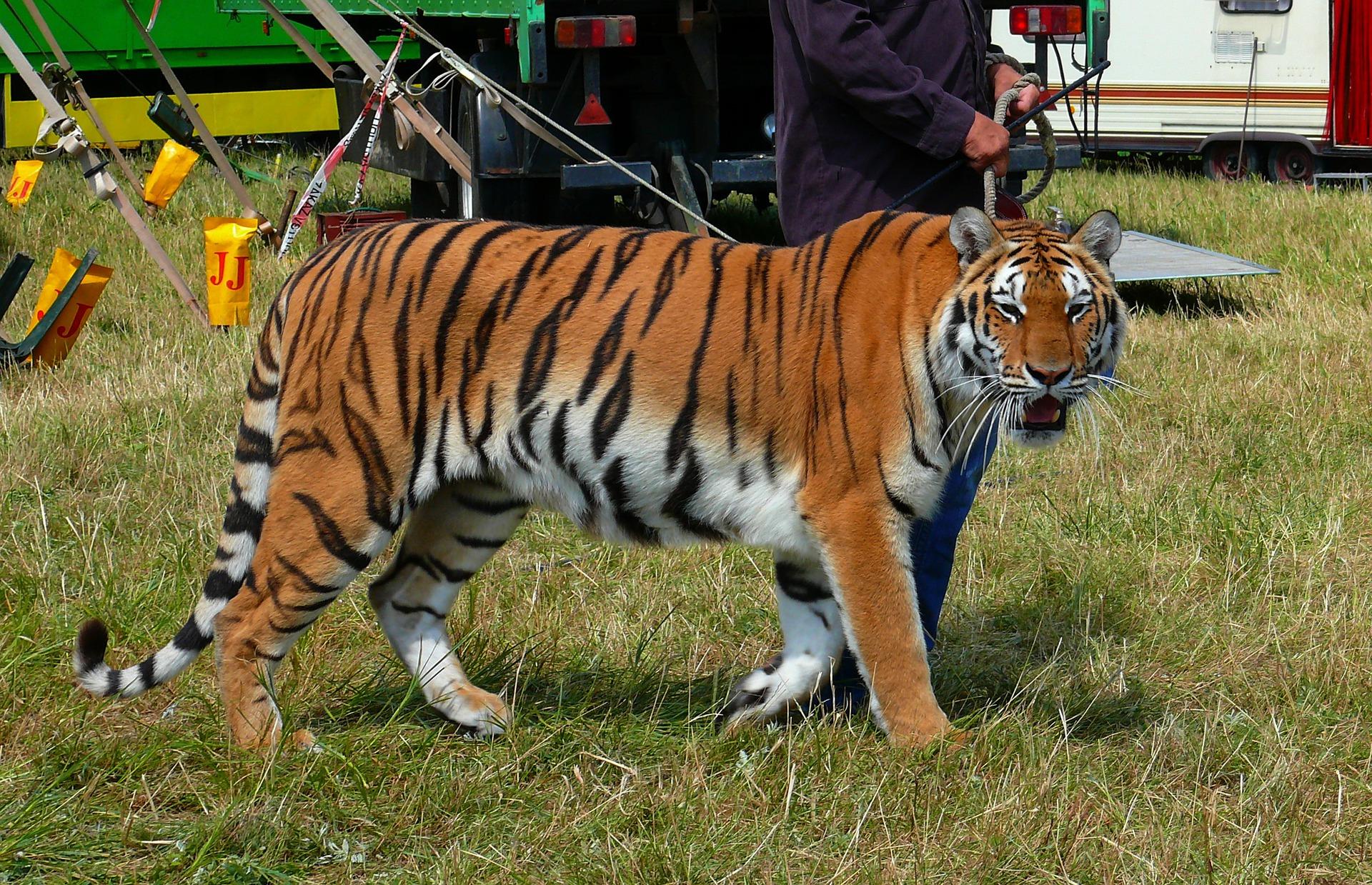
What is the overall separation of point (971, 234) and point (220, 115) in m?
11.0

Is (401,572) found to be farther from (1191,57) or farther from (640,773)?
(1191,57)

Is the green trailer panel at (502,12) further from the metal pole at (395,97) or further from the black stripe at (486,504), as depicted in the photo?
the black stripe at (486,504)

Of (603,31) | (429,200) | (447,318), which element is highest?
(603,31)

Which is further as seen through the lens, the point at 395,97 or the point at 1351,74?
the point at 1351,74

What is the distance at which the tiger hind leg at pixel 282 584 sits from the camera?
334cm

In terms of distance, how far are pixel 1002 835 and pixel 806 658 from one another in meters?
0.76

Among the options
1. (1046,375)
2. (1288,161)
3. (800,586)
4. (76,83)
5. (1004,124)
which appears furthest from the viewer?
(1288,161)

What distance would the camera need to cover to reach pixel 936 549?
3730 millimetres

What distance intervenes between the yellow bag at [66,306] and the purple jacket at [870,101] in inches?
167

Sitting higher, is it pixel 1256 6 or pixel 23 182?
pixel 1256 6

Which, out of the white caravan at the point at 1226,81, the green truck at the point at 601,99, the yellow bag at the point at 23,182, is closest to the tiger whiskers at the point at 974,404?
the green truck at the point at 601,99

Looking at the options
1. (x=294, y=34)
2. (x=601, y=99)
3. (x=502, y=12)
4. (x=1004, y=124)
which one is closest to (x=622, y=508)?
(x=1004, y=124)

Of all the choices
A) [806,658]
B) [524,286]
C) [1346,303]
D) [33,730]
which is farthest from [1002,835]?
[1346,303]

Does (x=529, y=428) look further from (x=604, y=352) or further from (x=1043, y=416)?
(x=1043, y=416)
